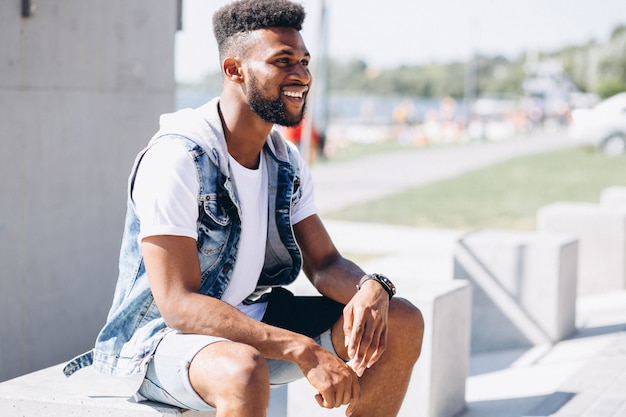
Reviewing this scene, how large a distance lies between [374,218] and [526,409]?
8798mm

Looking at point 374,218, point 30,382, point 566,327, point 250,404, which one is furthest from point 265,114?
point 374,218

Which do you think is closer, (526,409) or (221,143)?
(221,143)

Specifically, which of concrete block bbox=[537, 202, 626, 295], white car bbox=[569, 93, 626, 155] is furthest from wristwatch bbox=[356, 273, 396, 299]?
white car bbox=[569, 93, 626, 155]

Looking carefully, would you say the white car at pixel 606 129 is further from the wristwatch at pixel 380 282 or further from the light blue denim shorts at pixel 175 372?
the light blue denim shorts at pixel 175 372

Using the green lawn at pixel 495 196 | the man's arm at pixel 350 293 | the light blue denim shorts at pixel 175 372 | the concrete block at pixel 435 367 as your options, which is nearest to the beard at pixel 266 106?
the man's arm at pixel 350 293

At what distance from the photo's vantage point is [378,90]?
118562 millimetres

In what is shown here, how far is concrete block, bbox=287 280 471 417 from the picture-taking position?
4.26 metres

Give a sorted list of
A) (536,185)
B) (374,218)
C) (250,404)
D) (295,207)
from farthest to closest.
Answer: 1. (536,185)
2. (374,218)
3. (295,207)
4. (250,404)

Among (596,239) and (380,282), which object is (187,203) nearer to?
(380,282)

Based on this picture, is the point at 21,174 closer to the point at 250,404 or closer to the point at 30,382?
the point at 30,382

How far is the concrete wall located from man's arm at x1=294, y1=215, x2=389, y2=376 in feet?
6.79

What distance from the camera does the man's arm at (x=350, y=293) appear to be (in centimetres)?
287

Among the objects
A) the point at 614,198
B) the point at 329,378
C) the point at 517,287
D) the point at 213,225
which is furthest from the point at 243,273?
the point at 614,198

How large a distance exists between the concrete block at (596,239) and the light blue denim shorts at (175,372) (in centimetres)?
571
